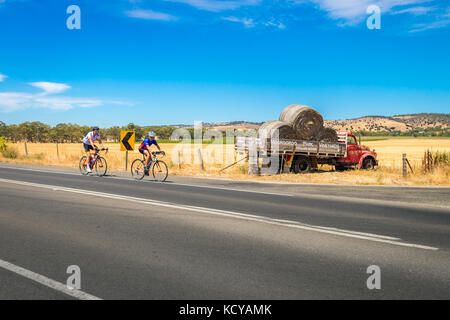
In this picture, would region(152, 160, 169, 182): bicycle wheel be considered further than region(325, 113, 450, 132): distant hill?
No

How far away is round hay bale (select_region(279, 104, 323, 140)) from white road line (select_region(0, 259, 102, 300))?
15366mm

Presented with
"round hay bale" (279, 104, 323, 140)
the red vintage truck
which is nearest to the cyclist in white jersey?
the red vintage truck

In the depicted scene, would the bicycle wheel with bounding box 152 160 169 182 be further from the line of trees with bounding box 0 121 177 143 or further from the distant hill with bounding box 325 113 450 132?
the distant hill with bounding box 325 113 450 132

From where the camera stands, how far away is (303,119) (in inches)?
726

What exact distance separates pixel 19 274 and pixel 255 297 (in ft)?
8.50

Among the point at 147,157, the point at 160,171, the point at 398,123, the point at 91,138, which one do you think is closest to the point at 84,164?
the point at 91,138

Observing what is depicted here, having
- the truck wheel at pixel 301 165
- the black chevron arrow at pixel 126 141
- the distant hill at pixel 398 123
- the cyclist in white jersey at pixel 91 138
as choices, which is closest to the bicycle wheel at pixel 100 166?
the cyclist in white jersey at pixel 91 138

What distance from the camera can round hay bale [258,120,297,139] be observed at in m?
17.5

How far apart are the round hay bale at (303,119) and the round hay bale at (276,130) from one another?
1.48ft

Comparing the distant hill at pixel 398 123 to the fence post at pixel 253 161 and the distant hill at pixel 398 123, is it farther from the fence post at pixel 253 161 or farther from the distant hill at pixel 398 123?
the fence post at pixel 253 161

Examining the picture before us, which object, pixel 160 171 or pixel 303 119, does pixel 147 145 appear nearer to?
pixel 160 171

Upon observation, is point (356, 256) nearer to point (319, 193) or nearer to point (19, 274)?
point (19, 274)

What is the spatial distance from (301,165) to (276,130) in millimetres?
2325
